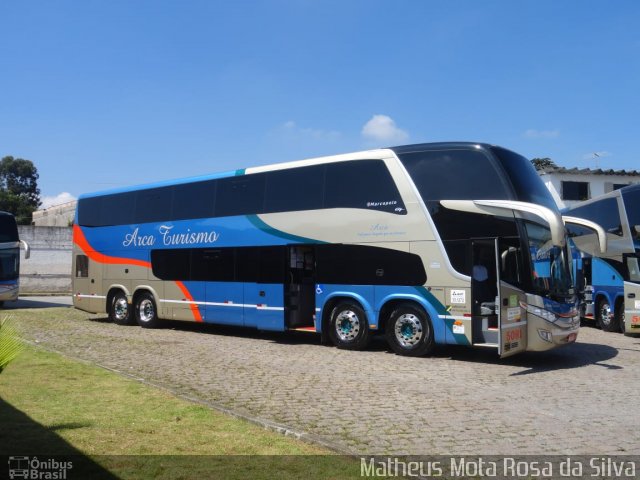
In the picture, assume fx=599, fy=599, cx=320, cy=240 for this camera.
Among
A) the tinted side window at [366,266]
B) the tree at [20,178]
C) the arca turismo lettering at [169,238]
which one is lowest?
the tinted side window at [366,266]

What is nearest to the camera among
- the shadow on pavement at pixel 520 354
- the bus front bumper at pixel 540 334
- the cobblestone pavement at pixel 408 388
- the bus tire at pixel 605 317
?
the cobblestone pavement at pixel 408 388

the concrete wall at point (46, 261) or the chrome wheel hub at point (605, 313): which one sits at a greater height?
the concrete wall at point (46, 261)

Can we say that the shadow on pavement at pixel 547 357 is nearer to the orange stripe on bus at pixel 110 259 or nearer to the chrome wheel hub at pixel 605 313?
the chrome wheel hub at pixel 605 313

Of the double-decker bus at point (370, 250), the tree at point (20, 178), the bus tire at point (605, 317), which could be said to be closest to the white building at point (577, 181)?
the bus tire at point (605, 317)

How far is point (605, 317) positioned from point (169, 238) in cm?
1320

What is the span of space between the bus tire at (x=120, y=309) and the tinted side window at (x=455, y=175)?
34.8 ft

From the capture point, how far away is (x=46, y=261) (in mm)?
39281

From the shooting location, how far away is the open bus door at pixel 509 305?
10.0m

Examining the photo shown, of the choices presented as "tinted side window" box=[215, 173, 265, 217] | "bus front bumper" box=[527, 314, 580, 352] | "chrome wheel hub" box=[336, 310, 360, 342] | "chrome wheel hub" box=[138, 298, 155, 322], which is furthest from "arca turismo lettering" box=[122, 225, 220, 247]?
"bus front bumper" box=[527, 314, 580, 352]

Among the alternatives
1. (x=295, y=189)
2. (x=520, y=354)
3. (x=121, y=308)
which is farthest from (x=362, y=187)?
(x=121, y=308)

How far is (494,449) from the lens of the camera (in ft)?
19.0

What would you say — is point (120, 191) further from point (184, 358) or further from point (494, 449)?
point (494, 449)

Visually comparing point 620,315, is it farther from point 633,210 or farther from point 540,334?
point 540,334

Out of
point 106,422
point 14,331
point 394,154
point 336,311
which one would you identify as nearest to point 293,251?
point 336,311
